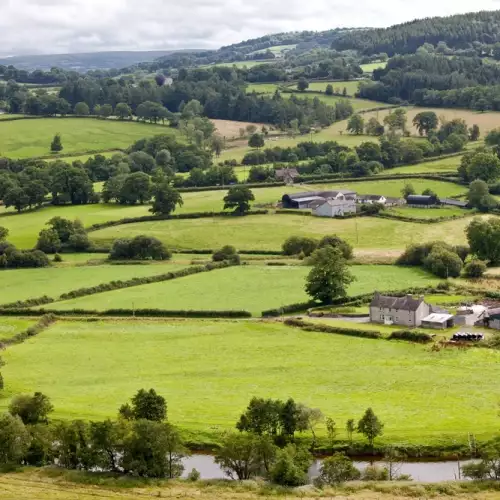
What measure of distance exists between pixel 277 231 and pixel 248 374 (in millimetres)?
45321

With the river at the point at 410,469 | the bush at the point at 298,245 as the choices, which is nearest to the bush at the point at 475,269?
the bush at the point at 298,245

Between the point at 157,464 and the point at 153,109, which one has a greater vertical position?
the point at 153,109

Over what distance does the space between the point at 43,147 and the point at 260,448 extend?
124952mm

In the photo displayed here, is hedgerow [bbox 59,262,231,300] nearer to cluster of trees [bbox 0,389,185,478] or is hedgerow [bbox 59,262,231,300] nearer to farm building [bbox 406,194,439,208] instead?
cluster of trees [bbox 0,389,185,478]

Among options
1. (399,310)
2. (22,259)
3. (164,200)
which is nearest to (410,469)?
(399,310)

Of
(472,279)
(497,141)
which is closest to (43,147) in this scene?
(497,141)

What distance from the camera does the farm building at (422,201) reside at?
113m

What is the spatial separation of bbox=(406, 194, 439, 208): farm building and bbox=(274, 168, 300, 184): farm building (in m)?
22.3

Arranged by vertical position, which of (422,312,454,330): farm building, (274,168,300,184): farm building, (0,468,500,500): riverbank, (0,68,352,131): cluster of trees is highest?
(0,68,352,131): cluster of trees

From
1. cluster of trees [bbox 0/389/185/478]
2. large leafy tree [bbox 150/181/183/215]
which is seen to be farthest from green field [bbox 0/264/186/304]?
cluster of trees [bbox 0/389/185/478]

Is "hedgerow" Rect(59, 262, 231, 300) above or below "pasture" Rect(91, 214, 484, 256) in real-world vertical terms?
below

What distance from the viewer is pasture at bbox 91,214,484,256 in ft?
312

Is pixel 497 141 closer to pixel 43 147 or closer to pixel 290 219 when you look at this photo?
pixel 290 219

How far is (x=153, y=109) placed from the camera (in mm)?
183750
